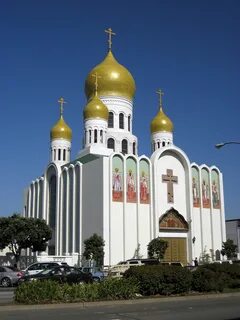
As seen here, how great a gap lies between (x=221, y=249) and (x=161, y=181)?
10273 mm

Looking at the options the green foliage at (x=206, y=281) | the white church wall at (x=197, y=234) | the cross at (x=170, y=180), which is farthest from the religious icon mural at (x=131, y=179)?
the green foliage at (x=206, y=281)

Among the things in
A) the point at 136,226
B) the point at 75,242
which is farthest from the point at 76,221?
the point at 136,226

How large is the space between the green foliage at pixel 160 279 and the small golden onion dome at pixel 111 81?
39800mm

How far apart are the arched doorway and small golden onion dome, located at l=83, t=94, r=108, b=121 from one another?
14.0 meters

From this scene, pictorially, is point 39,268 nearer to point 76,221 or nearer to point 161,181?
point 76,221

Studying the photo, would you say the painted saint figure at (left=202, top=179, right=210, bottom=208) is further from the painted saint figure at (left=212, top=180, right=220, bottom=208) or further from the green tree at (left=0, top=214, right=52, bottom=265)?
the green tree at (left=0, top=214, right=52, bottom=265)

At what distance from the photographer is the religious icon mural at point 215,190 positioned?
5231 centimetres

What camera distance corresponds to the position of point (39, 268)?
99.2 feet

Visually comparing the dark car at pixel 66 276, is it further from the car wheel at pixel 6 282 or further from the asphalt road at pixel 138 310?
the asphalt road at pixel 138 310

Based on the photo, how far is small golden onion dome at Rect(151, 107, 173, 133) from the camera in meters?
59.6

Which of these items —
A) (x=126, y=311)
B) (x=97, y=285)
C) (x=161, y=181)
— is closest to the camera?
(x=126, y=311)

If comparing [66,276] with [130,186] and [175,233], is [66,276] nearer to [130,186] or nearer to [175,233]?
[130,186]

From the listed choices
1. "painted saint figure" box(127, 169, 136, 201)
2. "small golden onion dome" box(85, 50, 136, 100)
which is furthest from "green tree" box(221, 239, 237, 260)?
"small golden onion dome" box(85, 50, 136, 100)

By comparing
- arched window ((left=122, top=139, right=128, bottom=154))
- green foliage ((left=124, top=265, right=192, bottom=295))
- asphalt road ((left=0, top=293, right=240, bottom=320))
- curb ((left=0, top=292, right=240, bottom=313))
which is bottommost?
asphalt road ((left=0, top=293, right=240, bottom=320))
